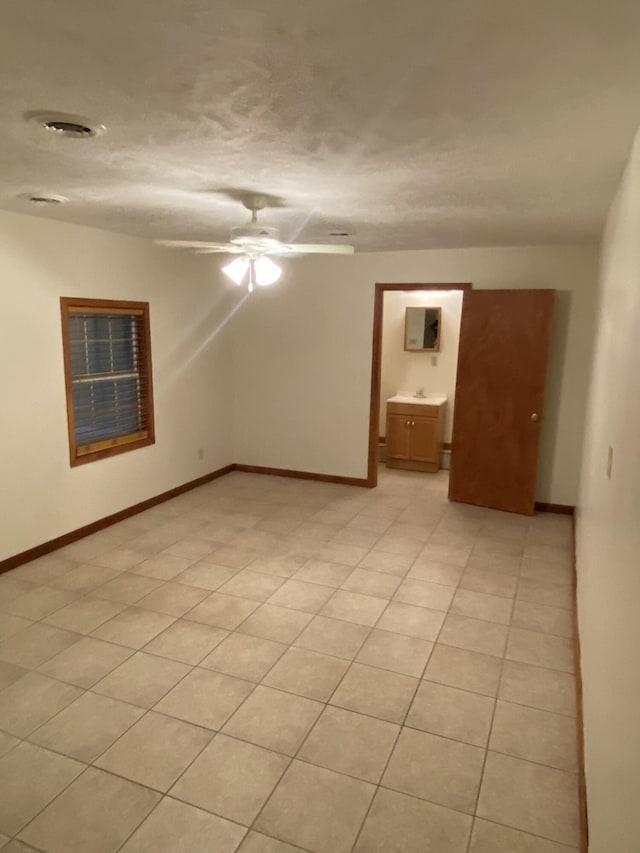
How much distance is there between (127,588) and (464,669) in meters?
2.09

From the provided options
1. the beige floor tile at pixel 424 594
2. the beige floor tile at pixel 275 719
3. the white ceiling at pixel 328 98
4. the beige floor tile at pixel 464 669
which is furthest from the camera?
the beige floor tile at pixel 424 594

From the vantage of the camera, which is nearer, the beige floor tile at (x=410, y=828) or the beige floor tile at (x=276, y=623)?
the beige floor tile at (x=410, y=828)

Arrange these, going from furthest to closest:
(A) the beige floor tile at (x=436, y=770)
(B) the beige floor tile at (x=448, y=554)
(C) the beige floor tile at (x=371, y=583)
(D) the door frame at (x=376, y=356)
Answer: (D) the door frame at (x=376, y=356), (B) the beige floor tile at (x=448, y=554), (C) the beige floor tile at (x=371, y=583), (A) the beige floor tile at (x=436, y=770)

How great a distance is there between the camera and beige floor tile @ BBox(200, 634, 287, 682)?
105 inches

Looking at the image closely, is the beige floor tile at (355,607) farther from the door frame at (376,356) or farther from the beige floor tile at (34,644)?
the door frame at (376,356)

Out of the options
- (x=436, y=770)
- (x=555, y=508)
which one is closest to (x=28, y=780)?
(x=436, y=770)

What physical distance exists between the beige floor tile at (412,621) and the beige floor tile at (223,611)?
2.58 ft

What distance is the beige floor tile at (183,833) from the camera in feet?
5.85

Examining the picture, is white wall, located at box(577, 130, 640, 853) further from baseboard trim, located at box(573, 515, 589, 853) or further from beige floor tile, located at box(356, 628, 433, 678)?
beige floor tile, located at box(356, 628, 433, 678)

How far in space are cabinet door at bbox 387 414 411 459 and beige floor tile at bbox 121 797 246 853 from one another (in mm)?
4809

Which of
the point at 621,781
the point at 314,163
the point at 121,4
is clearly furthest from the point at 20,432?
the point at 621,781

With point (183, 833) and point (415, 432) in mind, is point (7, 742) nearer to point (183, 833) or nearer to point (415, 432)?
point (183, 833)

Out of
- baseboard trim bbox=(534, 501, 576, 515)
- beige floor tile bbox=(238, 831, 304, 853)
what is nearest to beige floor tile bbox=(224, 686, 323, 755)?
beige floor tile bbox=(238, 831, 304, 853)

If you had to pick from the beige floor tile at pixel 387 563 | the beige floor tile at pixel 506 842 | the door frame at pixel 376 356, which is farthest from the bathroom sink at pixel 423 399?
the beige floor tile at pixel 506 842
